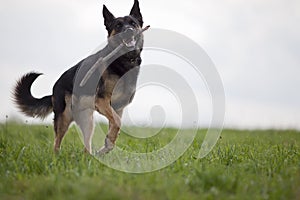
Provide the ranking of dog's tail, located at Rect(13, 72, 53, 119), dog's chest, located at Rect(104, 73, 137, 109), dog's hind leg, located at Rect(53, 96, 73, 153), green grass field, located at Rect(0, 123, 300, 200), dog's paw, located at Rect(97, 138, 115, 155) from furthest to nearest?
1. dog's tail, located at Rect(13, 72, 53, 119)
2. dog's hind leg, located at Rect(53, 96, 73, 153)
3. dog's chest, located at Rect(104, 73, 137, 109)
4. dog's paw, located at Rect(97, 138, 115, 155)
5. green grass field, located at Rect(0, 123, 300, 200)

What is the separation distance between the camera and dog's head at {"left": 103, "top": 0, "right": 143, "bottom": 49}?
22.6 ft

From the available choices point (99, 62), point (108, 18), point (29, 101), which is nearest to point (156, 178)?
point (99, 62)

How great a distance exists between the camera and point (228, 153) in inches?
246

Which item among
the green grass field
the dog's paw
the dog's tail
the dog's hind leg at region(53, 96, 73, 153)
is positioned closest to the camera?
the green grass field

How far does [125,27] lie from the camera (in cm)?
691

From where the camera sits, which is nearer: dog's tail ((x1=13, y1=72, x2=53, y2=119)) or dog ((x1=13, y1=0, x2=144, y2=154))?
dog ((x1=13, y1=0, x2=144, y2=154))

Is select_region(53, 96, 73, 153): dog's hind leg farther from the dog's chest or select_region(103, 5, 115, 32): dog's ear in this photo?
select_region(103, 5, 115, 32): dog's ear

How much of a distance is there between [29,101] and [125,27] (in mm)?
2351

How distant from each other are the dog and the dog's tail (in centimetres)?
28

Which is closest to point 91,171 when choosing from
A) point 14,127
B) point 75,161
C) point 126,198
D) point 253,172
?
point 75,161

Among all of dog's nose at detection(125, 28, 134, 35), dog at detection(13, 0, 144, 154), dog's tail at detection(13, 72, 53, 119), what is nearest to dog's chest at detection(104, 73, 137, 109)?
dog at detection(13, 0, 144, 154)

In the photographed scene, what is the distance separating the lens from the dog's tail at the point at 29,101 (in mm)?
7855

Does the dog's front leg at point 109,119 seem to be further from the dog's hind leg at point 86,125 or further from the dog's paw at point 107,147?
the dog's hind leg at point 86,125

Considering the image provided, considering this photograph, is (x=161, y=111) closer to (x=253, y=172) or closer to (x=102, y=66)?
(x=102, y=66)
